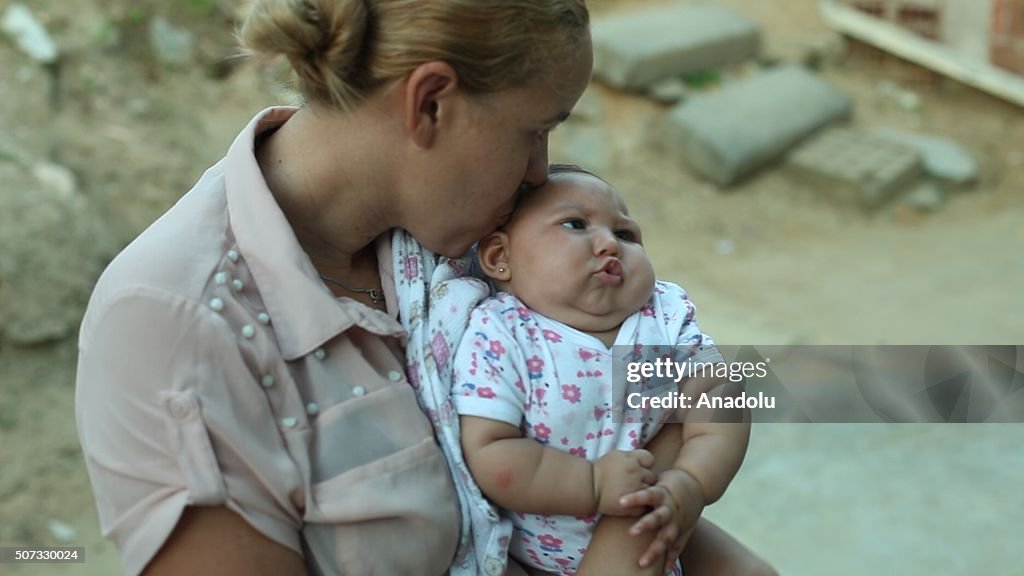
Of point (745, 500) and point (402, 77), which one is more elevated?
point (402, 77)

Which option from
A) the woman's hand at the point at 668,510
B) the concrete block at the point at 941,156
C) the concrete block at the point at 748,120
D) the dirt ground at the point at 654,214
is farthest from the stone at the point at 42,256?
the concrete block at the point at 941,156

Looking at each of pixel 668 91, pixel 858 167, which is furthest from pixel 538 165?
pixel 668 91

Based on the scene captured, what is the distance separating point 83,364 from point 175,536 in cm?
26

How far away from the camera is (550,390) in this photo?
1.83m

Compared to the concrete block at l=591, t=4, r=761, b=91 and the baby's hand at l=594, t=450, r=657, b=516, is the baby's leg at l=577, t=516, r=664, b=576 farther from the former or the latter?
the concrete block at l=591, t=4, r=761, b=91

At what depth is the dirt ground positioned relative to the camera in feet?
13.9

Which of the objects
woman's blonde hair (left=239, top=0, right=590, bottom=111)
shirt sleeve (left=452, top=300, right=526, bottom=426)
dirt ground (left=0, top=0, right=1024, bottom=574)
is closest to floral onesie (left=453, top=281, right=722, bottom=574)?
shirt sleeve (left=452, top=300, right=526, bottom=426)

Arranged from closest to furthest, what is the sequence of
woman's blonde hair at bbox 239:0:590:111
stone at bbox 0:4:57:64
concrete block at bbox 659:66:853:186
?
1. woman's blonde hair at bbox 239:0:590:111
2. stone at bbox 0:4:57:64
3. concrete block at bbox 659:66:853:186

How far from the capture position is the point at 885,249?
19.9 ft

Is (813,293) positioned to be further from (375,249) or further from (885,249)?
(375,249)

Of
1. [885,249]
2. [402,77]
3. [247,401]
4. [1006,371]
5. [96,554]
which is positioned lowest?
[885,249]

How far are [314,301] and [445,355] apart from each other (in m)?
0.25

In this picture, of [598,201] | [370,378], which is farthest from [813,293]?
[370,378]

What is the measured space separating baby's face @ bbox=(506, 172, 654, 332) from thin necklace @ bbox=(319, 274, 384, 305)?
218 mm
